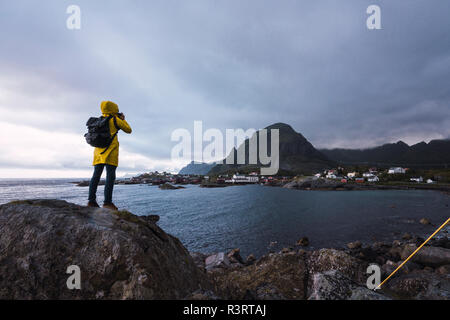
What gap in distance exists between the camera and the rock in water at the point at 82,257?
10.4ft

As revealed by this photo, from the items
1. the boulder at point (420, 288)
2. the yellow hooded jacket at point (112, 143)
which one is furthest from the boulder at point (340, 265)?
the yellow hooded jacket at point (112, 143)

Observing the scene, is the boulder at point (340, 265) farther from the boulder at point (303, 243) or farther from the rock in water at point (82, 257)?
the boulder at point (303, 243)

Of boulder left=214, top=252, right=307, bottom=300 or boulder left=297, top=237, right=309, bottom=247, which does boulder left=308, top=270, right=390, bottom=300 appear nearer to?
boulder left=214, top=252, right=307, bottom=300

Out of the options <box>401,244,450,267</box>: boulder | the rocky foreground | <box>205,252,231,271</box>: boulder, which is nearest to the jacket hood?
the rocky foreground

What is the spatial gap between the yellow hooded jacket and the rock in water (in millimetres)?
1630

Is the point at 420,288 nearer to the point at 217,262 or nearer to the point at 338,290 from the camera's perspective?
the point at 338,290

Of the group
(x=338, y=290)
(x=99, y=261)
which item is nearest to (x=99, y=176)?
(x=99, y=261)

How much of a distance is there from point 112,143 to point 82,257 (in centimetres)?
330

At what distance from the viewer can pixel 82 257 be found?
357 centimetres

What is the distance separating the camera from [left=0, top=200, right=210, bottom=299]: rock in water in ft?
10.4
